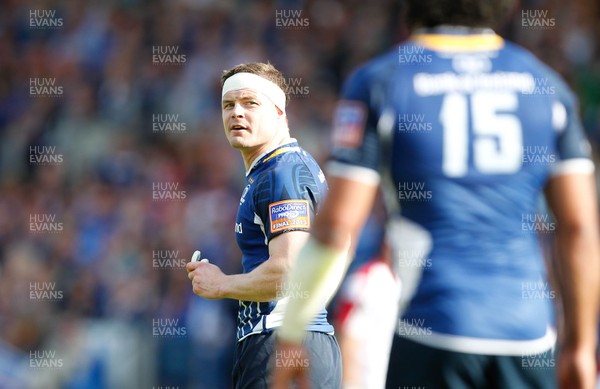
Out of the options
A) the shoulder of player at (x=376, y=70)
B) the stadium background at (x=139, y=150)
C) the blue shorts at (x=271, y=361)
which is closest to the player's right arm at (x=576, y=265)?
the shoulder of player at (x=376, y=70)

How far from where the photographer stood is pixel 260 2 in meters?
14.4

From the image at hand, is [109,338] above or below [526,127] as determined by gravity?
below

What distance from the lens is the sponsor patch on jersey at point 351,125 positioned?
→ 2.85 m

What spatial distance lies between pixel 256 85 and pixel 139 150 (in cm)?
817

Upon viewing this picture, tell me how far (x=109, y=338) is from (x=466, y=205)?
29.9ft

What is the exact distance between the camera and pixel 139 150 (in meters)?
13.3

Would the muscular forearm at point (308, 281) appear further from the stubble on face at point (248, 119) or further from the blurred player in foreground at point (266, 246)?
the stubble on face at point (248, 119)

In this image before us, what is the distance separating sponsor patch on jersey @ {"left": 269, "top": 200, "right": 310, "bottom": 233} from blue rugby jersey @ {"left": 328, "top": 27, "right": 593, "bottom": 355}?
1742 millimetres

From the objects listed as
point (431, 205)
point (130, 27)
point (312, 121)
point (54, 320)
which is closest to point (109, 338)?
point (54, 320)

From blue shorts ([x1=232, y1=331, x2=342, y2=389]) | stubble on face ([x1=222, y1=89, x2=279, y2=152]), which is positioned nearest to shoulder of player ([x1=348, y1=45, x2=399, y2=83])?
blue shorts ([x1=232, y1=331, x2=342, y2=389])

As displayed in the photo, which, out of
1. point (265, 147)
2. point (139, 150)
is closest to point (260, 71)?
point (265, 147)

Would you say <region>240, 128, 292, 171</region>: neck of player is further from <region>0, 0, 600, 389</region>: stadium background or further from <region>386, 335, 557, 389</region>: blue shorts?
<region>0, 0, 600, 389</region>: stadium background

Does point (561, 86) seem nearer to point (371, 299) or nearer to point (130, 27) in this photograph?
point (371, 299)

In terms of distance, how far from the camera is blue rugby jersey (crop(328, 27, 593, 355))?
2820mm
